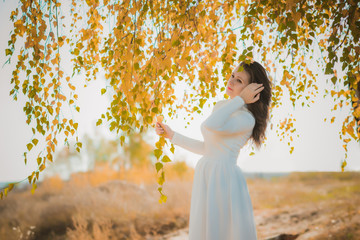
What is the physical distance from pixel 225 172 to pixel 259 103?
19.6 inches

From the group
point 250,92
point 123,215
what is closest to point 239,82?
point 250,92

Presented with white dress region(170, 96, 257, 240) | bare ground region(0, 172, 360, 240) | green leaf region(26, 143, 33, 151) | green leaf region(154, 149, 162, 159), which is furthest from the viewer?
bare ground region(0, 172, 360, 240)

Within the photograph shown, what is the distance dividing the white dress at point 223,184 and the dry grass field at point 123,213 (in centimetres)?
241

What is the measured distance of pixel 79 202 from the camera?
469 centimetres

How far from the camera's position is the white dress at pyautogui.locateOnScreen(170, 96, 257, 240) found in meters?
1.51

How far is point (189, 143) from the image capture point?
178 cm

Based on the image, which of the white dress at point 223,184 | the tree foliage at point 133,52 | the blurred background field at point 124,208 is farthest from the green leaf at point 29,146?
the blurred background field at point 124,208

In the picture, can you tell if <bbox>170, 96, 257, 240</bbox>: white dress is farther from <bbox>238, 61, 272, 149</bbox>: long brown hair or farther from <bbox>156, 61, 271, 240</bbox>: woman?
<bbox>238, 61, 272, 149</bbox>: long brown hair

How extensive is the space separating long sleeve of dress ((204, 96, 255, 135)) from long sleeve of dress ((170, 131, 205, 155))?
23 centimetres

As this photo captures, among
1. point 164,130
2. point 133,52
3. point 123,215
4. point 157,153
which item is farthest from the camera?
point 123,215

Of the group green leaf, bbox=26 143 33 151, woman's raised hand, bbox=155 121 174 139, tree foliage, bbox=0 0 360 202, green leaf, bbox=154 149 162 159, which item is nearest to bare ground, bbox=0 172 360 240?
tree foliage, bbox=0 0 360 202

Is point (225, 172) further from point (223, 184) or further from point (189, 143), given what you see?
point (189, 143)

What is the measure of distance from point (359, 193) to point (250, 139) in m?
6.08

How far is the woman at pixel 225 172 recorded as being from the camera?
151cm
